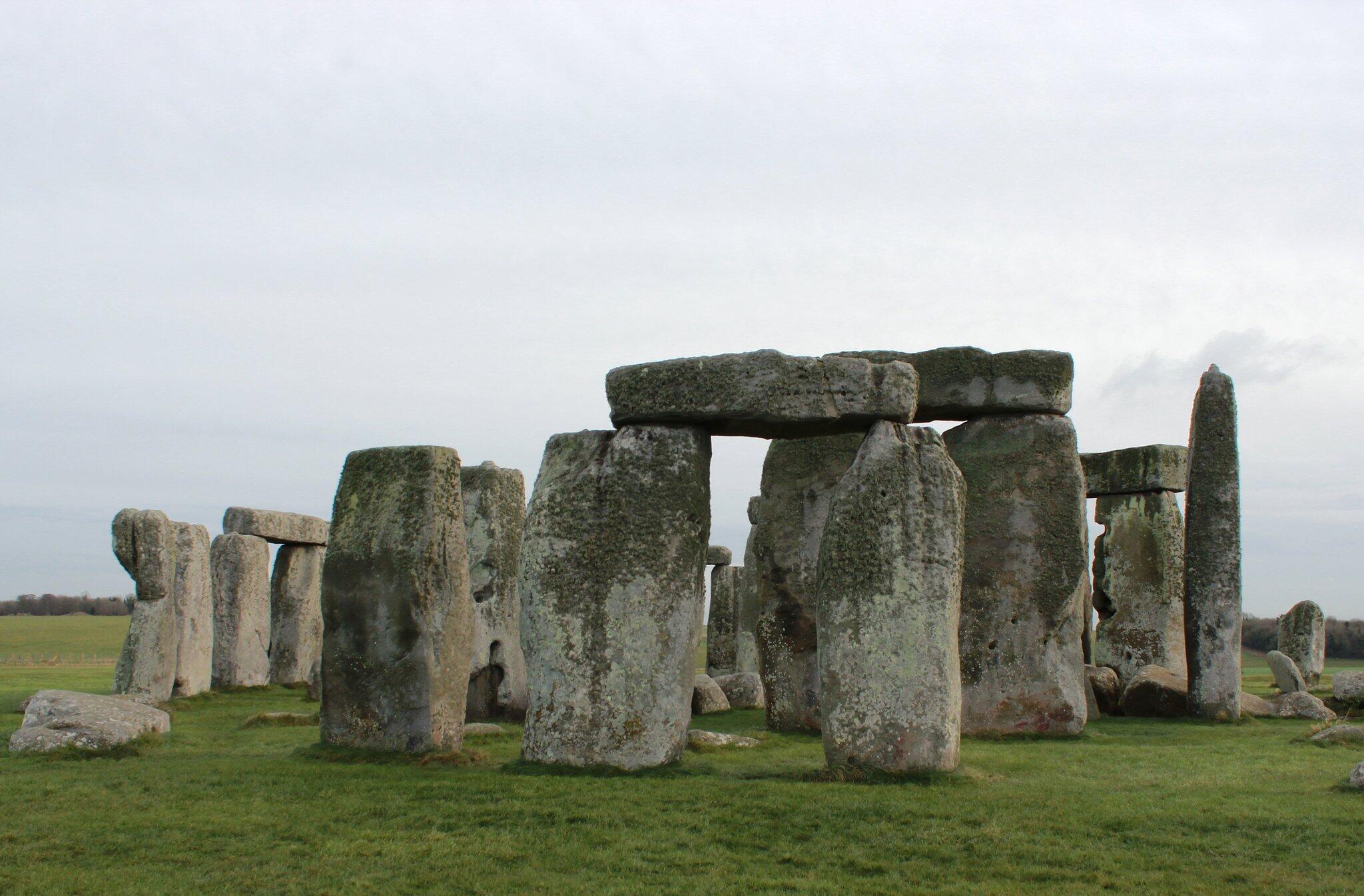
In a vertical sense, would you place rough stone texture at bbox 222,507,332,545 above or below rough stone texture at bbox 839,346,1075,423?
below

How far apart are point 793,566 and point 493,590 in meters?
3.58

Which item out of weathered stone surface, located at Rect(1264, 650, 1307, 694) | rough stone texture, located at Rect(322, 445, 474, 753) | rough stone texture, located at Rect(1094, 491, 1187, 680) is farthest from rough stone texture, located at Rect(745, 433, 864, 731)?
weathered stone surface, located at Rect(1264, 650, 1307, 694)

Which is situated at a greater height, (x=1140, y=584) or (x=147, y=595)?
(x=1140, y=584)

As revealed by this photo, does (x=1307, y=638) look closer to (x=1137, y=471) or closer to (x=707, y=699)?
(x=1137, y=471)

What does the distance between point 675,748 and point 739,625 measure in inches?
538

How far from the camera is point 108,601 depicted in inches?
2638

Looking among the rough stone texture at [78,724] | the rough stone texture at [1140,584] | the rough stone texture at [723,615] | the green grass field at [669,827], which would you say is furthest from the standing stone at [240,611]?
the rough stone texture at [1140,584]

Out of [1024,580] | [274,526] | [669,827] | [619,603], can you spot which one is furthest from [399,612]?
[274,526]

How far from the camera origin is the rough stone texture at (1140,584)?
18359mm

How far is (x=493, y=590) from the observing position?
14.1m

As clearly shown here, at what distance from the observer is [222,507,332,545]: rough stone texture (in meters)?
21.0

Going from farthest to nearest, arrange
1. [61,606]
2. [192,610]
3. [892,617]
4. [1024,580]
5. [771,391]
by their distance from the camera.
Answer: [61,606] → [192,610] → [1024,580] → [771,391] → [892,617]

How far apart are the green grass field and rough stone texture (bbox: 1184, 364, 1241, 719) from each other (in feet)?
13.0

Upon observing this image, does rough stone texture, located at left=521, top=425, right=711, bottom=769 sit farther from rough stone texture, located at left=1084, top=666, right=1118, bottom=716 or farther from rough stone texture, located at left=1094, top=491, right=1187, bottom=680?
rough stone texture, located at left=1094, top=491, right=1187, bottom=680
